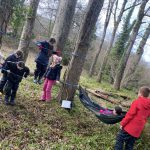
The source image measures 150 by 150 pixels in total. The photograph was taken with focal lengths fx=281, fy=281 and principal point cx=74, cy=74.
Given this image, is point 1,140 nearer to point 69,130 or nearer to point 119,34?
point 69,130

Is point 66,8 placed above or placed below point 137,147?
above

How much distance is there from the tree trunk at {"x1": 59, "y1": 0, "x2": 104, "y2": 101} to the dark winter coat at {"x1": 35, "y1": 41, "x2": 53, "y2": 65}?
1.90 m

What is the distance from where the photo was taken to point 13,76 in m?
7.82

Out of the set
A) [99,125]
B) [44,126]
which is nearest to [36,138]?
[44,126]

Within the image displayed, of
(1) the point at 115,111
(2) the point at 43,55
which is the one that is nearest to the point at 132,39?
(2) the point at 43,55

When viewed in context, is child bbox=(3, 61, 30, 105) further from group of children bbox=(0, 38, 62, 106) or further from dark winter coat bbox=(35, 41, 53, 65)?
dark winter coat bbox=(35, 41, 53, 65)

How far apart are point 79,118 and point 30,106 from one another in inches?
59.5

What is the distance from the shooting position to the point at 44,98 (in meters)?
9.04

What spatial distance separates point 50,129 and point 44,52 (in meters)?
3.98

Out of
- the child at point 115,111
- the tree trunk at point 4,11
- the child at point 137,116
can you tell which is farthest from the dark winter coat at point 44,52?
the child at point 137,116

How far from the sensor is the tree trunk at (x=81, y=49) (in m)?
8.29

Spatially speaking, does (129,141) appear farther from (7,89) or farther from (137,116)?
(7,89)

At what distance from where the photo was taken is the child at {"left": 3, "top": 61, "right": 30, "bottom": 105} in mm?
7734

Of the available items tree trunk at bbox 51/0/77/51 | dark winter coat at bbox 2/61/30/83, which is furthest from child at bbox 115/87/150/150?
tree trunk at bbox 51/0/77/51
